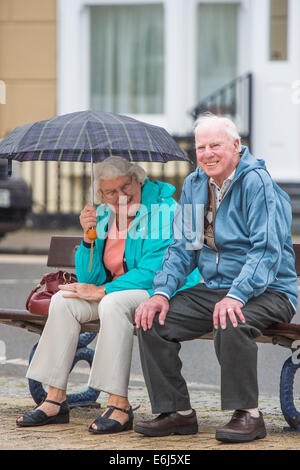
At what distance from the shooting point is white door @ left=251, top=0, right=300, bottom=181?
578 inches

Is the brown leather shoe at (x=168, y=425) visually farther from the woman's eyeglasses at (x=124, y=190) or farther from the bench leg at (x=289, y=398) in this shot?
the woman's eyeglasses at (x=124, y=190)

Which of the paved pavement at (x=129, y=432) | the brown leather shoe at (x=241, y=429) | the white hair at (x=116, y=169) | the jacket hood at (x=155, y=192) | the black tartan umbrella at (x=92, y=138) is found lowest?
the paved pavement at (x=129, y=432)

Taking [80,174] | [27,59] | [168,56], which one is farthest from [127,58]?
[80,174]

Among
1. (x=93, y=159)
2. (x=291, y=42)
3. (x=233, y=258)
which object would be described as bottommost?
(x=233, y=258)

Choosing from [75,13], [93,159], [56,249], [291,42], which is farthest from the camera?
[75,13]

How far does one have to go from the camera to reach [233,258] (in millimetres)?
4520

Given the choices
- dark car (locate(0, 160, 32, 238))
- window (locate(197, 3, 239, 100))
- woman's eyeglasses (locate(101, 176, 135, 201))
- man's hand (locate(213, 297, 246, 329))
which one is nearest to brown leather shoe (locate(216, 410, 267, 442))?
man's hand (locate(213, 297, 246, 329))

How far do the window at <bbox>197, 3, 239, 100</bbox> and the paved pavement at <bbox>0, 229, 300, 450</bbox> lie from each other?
35.6 feet

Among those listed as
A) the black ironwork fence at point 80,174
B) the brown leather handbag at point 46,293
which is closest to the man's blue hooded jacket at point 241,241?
the brown leather handbag at point 46,293

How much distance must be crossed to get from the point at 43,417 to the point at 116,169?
1.30 m

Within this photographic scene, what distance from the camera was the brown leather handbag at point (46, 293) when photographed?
4914 millimetres
